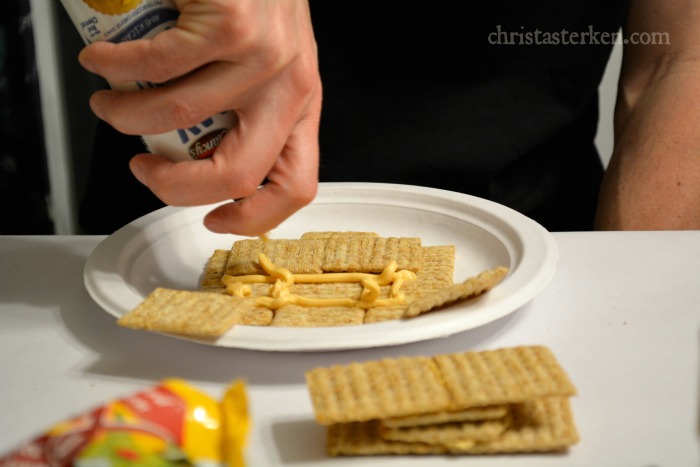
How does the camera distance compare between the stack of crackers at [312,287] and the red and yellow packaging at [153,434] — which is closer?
the red and yellow packaging at [153,434]

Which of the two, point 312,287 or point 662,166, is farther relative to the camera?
point 662,166

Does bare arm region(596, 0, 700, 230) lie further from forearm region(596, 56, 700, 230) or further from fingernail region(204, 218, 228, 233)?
fingernail region(204, 218, 228, 233)

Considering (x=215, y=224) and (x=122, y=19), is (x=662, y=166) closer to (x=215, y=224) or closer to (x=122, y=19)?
(x=215, y=224)

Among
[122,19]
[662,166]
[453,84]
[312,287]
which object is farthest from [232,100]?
[662,166]

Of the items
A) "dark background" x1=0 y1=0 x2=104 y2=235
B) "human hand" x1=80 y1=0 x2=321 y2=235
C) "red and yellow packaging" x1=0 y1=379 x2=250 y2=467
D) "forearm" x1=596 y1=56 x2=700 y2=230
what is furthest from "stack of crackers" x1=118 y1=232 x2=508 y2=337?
"dark background" x1=0 y1=0 x2=104 y2=235

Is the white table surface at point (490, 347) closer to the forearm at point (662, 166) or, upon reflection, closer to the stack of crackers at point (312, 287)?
the stack of crackers at point (312, 287)

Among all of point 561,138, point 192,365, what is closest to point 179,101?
point 192,365

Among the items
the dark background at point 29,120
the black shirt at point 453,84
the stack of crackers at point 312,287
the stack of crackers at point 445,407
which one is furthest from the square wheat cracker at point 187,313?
the dark background at point 29,120
